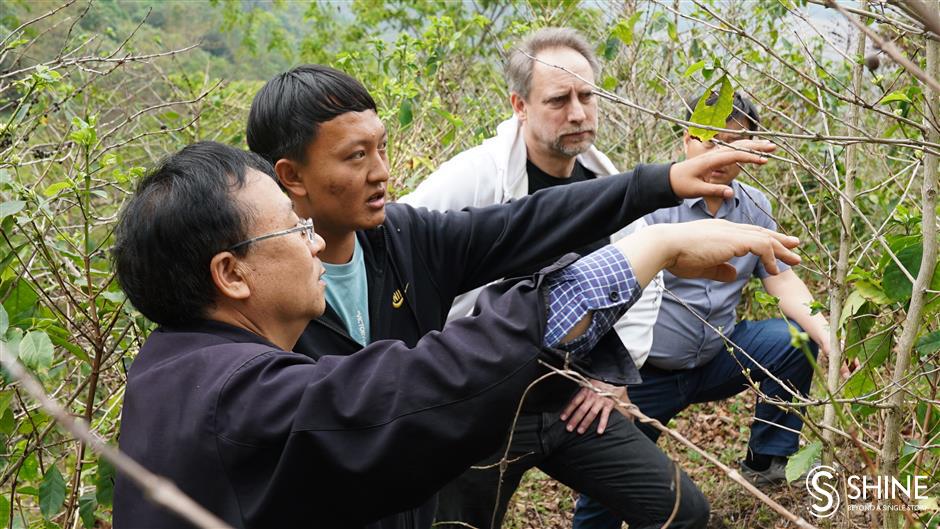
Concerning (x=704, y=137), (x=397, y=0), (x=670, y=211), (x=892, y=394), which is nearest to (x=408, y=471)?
(x=704, y=137)

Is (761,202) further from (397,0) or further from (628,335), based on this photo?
(397,0)

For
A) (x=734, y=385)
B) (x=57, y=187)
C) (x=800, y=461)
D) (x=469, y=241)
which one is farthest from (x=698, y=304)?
(x=57, y=187)

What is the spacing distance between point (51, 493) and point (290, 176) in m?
1.14

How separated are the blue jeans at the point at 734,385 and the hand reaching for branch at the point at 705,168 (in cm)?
161

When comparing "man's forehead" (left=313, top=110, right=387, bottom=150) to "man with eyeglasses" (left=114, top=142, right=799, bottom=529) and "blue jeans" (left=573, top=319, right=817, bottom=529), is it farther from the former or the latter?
"blue jeans" (left=573, top=319, right=817, bottom=529)

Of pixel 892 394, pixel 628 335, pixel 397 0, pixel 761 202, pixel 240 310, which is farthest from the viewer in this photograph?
pixel 397 0

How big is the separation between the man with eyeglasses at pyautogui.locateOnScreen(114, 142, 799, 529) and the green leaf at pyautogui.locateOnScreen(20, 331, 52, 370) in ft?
1.55

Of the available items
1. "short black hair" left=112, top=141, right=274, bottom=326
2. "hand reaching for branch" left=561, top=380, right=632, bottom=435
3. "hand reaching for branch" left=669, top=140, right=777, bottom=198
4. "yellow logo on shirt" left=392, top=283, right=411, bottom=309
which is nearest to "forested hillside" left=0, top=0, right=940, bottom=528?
"hand reaching for branch" left=669, top=140, right=777, bottom=198

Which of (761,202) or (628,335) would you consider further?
(761,202)

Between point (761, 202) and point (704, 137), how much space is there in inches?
90.9

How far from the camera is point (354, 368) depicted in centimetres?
167

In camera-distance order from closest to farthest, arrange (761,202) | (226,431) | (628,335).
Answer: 1. (226,431)
2. (628,335)
3. (761,202)

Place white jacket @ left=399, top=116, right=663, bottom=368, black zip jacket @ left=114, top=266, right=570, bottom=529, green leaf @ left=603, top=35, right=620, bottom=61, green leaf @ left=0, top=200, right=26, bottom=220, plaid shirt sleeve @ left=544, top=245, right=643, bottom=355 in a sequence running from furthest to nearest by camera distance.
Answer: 1. green leaf @ left=603, top=35, right=620, bottom=61
2. white jacket @ left=399, top=116, right=663, bottom=368
3. green leaf @ left=0, top=200, right=26, bottom=220
4. plaid shirt sleeve @ left=544, top=245, right=643, bottom=355
5. black zip jacket @ left=114, top=266, right=570, bottom=529

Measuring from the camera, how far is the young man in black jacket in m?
2.61
